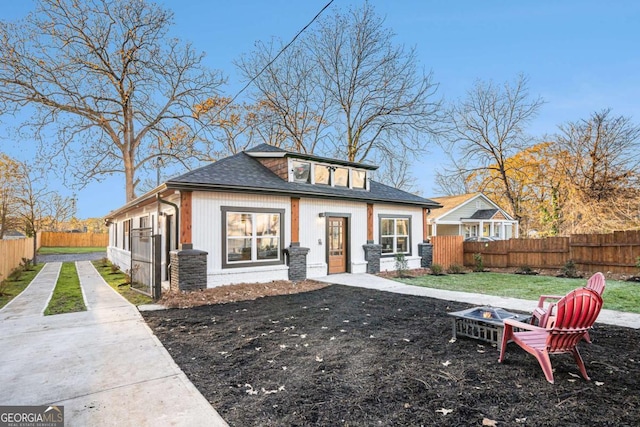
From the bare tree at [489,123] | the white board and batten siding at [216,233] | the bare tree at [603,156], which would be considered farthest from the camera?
the bare tree at [489,123]

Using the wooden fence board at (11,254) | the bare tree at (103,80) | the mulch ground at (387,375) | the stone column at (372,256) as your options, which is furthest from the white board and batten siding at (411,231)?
the bare tree at (103,80)

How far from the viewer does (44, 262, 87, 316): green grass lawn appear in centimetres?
733

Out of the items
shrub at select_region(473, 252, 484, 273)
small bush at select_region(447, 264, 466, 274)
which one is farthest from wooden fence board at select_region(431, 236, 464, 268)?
small bush at select_region(447, 264, 466, 274)

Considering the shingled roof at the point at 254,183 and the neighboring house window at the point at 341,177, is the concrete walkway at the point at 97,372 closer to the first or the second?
the shingled roof at the point at 254,183

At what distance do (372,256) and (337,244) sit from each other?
160cm

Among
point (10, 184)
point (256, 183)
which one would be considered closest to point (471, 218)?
point (256, 183)

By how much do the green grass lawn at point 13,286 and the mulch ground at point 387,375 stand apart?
19.8 ft

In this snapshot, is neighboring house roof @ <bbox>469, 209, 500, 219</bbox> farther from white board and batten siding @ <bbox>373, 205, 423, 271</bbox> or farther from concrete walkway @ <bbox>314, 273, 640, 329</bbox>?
concrete walkway @ <bbox>314, 273, 640, 329</bbox>

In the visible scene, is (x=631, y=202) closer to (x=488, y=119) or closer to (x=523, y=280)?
(x=523, y=280)

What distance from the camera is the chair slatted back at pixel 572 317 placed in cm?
331

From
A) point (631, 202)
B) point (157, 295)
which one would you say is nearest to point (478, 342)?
point (157, 295)

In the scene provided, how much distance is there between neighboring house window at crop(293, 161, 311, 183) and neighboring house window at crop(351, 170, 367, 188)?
85.5 inches

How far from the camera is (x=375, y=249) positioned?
518 inches

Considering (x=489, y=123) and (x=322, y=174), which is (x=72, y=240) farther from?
(x=489, y=123)
